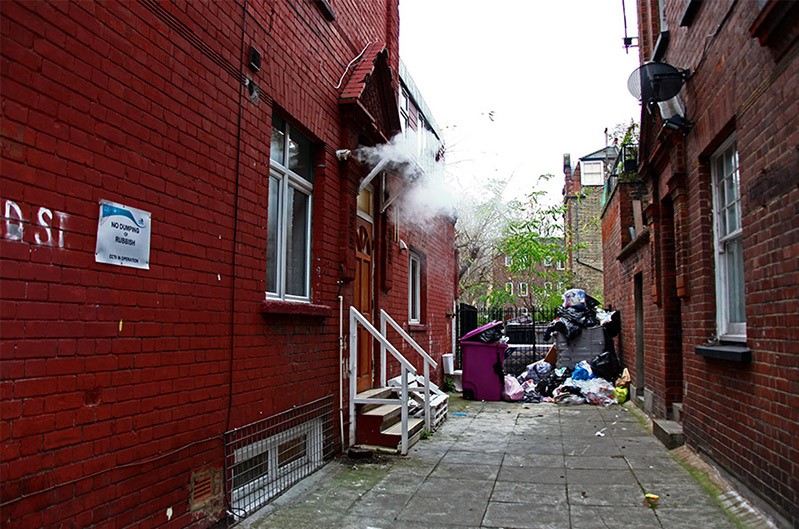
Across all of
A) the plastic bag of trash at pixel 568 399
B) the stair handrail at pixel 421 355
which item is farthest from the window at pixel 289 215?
the plastic bag of trash at pixel 568 399

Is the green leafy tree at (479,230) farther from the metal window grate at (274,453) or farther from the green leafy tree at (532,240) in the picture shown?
the metal window grate at (274,453)

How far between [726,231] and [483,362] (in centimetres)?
602

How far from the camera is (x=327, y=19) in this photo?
6445 millimetres

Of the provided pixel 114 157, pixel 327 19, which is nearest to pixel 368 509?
pixel 114 157

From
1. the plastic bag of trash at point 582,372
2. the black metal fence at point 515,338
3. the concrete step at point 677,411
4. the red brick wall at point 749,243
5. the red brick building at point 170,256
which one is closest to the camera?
the red brick building at point 170,256

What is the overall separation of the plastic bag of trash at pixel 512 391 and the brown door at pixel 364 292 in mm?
4095

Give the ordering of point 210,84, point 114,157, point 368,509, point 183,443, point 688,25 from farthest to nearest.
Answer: point 688,25, point 368,509, point 210,84, point 183,443, point 114,157

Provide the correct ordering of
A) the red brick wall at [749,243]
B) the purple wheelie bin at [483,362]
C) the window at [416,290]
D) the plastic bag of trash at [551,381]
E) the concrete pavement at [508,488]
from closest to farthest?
the red brick wall at [749,243] → the concrete pavement at [508,488] → the purple wheelie bin at [483,362] → the window at [416,290] → the plastic bag of trash at [551,381]

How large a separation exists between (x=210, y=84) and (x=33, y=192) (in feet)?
5.85

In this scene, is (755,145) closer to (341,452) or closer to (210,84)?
(210,84)

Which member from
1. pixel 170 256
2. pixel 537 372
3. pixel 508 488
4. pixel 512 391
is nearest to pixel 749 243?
pixel 508 488

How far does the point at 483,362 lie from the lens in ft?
36.2

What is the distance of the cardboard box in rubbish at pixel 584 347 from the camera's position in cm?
1210

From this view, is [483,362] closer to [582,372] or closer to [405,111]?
[582,372]
